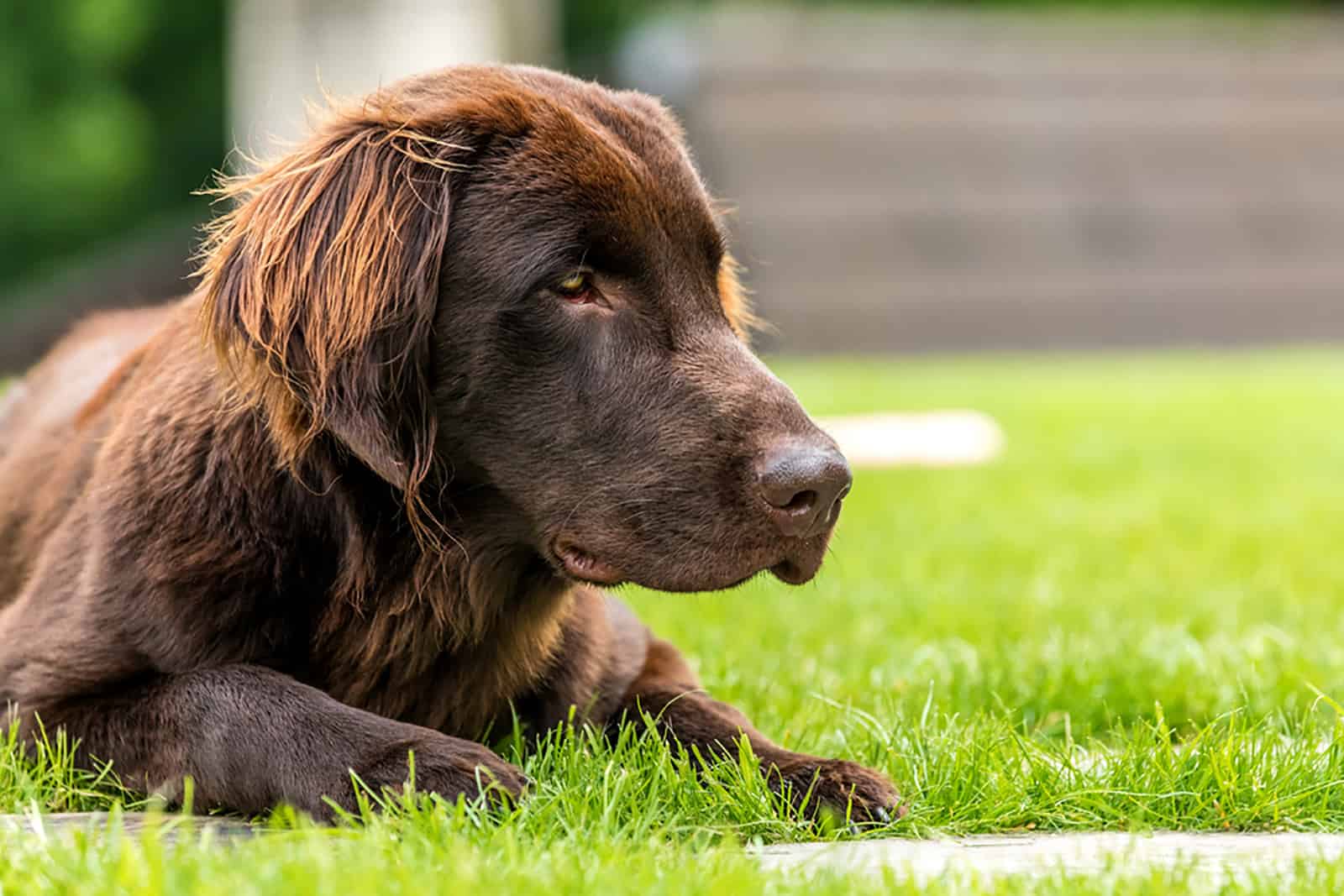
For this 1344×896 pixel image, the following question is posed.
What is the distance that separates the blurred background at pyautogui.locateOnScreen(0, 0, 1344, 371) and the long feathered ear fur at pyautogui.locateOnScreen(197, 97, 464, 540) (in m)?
14.8

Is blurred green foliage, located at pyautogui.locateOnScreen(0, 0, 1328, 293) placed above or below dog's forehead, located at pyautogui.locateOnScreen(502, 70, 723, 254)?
below

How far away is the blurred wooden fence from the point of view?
840 inches

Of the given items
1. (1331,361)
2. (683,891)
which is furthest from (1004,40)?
(683,891)

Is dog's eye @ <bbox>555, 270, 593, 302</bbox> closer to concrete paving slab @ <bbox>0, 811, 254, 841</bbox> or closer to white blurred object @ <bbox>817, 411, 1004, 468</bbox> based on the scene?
concrete paving slab @ <bbox>0, 811, 254, 841</bbox>

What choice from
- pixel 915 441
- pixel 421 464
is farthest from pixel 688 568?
pixel 915 441

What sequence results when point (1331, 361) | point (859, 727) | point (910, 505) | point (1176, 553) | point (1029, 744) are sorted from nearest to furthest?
point (1029, 744) < point (859, 727) < point (1176, 553) < point (910, 505) < point (1331, 361)

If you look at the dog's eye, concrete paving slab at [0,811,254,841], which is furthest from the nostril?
concrete paving slab at [0,811,254,841]

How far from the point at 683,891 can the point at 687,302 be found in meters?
1.29

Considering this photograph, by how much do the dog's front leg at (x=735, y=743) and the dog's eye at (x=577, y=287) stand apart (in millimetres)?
809

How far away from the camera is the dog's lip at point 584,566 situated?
315 cm

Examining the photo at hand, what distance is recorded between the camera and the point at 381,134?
329 cm

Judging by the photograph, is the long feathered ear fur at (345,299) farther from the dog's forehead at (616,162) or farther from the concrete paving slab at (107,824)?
the concrete paving slab at (107,824)

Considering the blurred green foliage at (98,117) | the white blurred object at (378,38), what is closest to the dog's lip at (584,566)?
the white blurred object at (378,38)

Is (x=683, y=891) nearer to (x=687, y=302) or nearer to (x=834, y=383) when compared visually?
(x=687, y=302)
